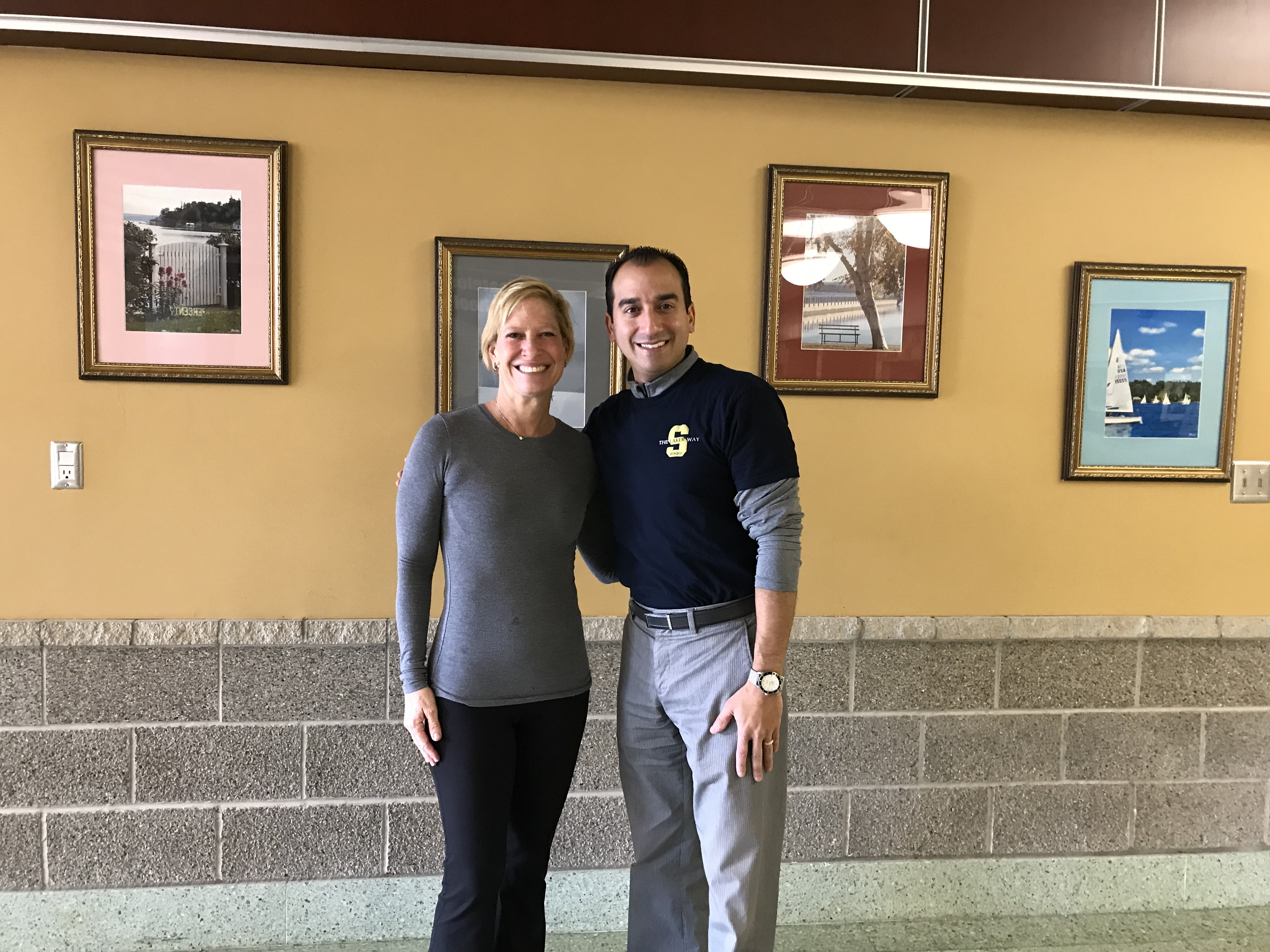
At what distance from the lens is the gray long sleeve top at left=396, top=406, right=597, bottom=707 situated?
4.82 feet

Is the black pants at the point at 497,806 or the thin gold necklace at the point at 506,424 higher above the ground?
the thin gold necklace at the point at 506,424

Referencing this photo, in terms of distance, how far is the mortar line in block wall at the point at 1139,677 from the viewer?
2350 mm

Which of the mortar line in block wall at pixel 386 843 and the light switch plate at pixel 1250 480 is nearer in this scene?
the mortar line in block wall at pixel 386 843

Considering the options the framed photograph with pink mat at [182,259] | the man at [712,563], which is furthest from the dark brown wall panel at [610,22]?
the man at [712,563]

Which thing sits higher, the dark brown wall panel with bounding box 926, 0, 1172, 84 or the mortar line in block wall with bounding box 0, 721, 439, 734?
the dark brown wall panel with bounding box 926, 0, 1172, 84

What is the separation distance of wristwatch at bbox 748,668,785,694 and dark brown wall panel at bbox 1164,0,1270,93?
194 centimetres

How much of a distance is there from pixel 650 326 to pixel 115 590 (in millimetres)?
1552

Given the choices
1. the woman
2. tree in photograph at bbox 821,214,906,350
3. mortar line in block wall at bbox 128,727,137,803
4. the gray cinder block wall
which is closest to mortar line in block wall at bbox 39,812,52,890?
the gray cinder block wall

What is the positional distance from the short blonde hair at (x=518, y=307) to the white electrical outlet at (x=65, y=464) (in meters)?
1.19

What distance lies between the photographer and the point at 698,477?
1.52m

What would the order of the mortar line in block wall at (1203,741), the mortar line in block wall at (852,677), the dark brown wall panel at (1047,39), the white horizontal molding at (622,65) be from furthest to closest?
the mortar line in block wall at (1203,741) → the mortar line in block wall at (852,677) → the dark brown wall panel at (1047,39) → the white horizontal molding at (622,65)

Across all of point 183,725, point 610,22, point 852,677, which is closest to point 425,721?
point 183,725

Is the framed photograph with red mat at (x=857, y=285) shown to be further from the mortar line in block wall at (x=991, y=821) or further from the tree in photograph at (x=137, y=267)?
the tree in photograph at (x=137, y=267)

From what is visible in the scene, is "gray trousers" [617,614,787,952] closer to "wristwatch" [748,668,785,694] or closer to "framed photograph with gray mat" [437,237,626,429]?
"wristwatch" [748,668,785,694]
